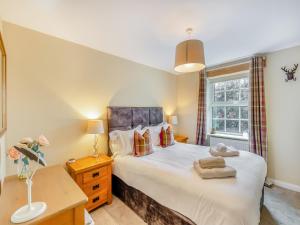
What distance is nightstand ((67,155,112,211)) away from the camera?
199 centimetres

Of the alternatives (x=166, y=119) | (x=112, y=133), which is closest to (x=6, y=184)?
(x=112, y=133)

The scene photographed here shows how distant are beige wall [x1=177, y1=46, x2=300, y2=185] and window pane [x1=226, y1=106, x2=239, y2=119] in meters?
0.62

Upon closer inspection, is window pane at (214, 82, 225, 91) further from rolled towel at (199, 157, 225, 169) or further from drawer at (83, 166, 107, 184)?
drawer at (83, 166, 107, 184)

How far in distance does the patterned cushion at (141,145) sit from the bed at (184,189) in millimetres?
101

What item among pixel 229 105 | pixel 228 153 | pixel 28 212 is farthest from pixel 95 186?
pixel 229 105

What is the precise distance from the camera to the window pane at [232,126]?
11.3ft

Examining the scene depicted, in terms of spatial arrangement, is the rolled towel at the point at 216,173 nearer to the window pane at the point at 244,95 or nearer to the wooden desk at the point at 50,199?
the wooden desk at the point at 50,199

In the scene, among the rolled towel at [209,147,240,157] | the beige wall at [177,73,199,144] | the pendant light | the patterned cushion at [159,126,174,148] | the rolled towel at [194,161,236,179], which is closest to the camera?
the rolled towel at [194,161,236,179]

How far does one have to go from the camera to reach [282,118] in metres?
2.76

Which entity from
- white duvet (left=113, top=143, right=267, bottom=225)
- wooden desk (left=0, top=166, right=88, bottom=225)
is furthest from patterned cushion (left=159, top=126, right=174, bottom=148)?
wooden desk (left=0, top=166, right=88, bottom=225)

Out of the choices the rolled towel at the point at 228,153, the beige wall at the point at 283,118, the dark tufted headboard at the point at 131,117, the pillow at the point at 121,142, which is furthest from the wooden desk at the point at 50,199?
the beige wall at the point at 283,118

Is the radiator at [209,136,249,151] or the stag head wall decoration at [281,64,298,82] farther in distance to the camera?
the radiator at [209,136,249,151]

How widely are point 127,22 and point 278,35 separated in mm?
2250

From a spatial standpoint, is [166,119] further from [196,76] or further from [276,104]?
[276,104]
